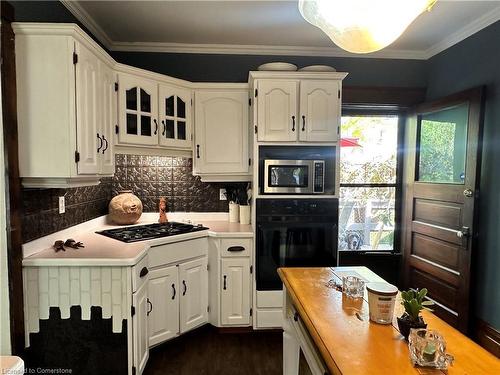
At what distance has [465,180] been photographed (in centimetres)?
275

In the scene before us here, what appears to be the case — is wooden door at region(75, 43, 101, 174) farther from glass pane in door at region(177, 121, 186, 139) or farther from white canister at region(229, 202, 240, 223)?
white canister at region(229, 202, 240, 223)

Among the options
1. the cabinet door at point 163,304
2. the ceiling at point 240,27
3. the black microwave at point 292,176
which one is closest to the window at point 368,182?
the ceiling at point 240,27

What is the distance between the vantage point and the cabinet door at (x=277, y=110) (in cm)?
287

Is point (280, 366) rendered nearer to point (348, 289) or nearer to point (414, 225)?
point (348, 289)

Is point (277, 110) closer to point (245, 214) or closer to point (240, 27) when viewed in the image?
point (240, 27)

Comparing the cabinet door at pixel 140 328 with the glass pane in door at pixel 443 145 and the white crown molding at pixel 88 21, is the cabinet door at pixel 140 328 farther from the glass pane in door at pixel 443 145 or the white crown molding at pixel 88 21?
the glass pane in door at pixel 443 145

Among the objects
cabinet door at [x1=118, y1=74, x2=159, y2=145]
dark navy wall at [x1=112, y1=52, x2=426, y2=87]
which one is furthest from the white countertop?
dark navy wall at [x1=112, y1=52, x2=426, y2=87]

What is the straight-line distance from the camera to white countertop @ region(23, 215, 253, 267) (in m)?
1.95

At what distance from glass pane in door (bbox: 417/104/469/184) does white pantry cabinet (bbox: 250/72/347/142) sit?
1075 millimetres

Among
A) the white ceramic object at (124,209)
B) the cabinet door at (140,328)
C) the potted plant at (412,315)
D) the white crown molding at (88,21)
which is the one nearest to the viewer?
the potted plant at (412,315)

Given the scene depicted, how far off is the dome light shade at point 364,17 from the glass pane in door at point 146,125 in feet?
5.84

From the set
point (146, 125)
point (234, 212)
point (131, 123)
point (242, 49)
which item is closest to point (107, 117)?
point (131, 123)

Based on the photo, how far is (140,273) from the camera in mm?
2156

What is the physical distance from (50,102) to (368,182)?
3123mm
